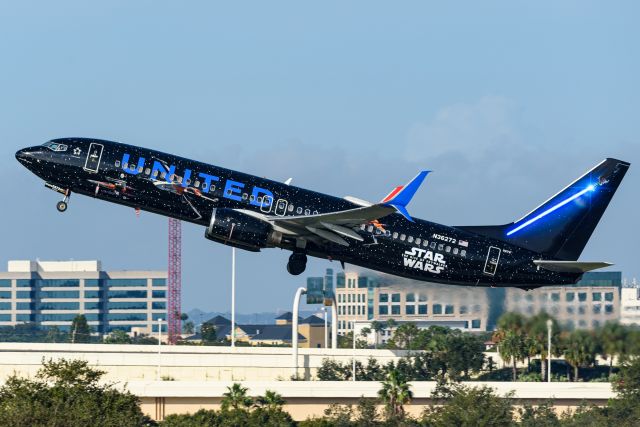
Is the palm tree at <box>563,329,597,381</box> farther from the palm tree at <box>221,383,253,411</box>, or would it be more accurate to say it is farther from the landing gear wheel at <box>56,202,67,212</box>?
the landing gear wheel at <box>56,202,67,212</box>

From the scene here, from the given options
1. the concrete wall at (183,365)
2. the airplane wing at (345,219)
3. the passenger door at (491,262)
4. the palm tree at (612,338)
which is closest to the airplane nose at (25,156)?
the airplane wing at (345,219)

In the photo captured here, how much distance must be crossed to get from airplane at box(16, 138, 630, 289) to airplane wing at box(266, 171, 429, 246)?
0.05 meters

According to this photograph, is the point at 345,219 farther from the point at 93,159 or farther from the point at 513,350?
the point at 513,350

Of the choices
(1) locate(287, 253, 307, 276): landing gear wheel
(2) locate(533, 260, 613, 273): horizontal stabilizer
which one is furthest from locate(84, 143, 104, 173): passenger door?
(2) locate(533, 260, 613, 273): horizontal stabilizer

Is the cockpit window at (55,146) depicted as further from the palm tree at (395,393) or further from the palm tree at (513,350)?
the palm tree at (513,350)

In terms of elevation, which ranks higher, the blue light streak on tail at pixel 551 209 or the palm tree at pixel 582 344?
the blue light streak on tail at pixel 551 209

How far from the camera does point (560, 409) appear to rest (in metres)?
118

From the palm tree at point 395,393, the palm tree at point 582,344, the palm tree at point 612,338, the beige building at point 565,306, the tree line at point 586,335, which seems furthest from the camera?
the palm tree at point 395,393

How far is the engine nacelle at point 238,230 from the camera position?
226ft

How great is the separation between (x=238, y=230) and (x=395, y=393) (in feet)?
165

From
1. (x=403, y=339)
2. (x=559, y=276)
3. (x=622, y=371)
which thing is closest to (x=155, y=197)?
(x=559, y=276)

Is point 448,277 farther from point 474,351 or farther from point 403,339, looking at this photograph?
point 403,339

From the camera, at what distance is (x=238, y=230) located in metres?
68.9

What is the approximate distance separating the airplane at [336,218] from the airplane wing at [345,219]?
55 millimetres
